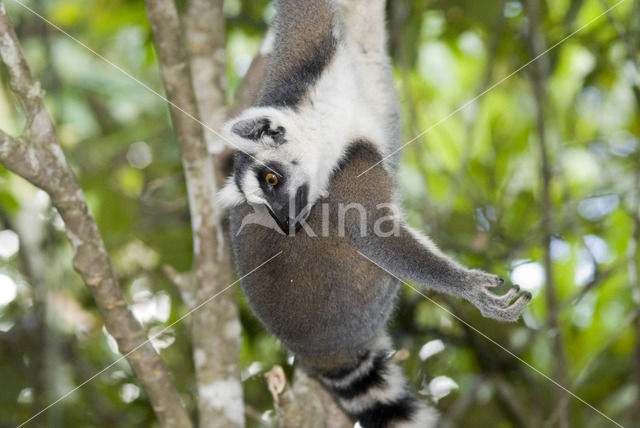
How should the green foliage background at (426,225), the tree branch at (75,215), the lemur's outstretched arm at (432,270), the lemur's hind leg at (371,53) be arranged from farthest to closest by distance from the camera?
the green foliage background at (426,225)
the lemur's hind leg at (371,53)
the lemur's outstretched arm at (432,270)
the tree branch at (75,215)

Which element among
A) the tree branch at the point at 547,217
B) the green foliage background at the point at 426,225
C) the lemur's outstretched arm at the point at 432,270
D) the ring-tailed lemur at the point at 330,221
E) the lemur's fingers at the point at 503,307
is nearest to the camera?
the lemur's fingers at the point at 503,307

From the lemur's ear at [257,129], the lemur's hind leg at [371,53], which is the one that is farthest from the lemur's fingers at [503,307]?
the lemur's ear at [257,129]

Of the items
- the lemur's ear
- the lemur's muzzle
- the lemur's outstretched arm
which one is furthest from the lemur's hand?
the lemur's ear

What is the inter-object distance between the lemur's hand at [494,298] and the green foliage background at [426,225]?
4.56 ft

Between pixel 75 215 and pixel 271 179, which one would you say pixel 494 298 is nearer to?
pixel 271 179

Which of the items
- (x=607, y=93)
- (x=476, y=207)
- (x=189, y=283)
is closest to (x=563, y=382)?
(x=476, y=207)

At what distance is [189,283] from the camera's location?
380 cm

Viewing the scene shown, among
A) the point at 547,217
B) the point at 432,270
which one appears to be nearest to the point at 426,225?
the point at 547,217

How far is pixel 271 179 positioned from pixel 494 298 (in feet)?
4.26

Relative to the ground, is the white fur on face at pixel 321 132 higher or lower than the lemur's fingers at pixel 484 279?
higher

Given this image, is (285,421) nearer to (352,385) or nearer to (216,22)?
(352,385)

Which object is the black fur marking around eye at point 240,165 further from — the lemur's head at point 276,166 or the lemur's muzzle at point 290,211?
the lemur's muzzle at point 290,211

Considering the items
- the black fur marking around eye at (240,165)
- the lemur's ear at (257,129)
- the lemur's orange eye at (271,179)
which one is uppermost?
the lemur's ear at (257,129)

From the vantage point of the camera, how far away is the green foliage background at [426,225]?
4867mm
